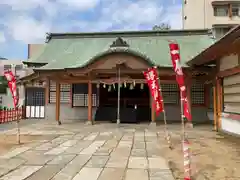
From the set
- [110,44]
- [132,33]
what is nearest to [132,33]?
[132,33]

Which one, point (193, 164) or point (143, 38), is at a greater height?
point (143, 38)

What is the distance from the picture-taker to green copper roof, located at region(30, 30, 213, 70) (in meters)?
12.1

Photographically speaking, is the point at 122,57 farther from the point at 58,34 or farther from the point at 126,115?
the point at 58,34

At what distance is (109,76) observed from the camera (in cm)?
1234

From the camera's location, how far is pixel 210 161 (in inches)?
193

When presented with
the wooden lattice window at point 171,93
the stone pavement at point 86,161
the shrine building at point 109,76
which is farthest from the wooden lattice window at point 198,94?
the stone pavement at point 86,161

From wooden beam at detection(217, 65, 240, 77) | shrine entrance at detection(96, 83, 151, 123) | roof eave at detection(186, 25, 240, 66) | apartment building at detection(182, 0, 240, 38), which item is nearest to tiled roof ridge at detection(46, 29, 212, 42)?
shrine entrance at detection(96, 83, 151, 123)

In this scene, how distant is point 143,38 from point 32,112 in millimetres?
9902

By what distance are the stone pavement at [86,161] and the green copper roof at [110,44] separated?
568 centimetres

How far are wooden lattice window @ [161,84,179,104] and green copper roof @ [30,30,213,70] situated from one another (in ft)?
6.58

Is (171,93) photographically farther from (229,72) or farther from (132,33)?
(132,33)

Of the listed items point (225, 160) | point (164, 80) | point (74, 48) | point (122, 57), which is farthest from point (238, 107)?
point (74, 48)

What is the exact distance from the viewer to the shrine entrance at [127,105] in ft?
40.0

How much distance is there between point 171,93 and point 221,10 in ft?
62.0
